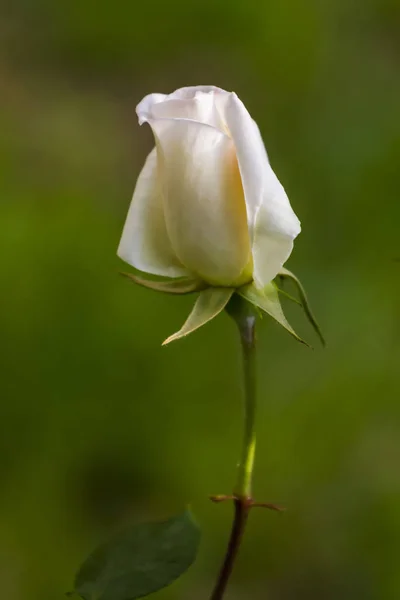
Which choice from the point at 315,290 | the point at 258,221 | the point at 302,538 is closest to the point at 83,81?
the point at 315,290

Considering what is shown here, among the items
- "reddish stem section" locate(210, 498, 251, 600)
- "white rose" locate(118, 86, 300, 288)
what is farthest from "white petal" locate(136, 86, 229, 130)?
"reddish stem section" locate(210, 498, 251, 600)

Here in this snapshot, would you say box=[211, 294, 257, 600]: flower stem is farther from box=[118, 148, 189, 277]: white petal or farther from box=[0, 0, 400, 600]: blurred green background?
box=[0, 0, 400, 600]: blurred green background

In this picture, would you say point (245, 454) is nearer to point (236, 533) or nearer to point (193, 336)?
point (236, 533)

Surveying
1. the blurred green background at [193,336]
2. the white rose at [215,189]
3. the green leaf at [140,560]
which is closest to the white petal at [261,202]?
the white rose at [215,189]

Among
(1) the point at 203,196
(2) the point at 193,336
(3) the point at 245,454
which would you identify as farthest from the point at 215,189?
(2) the point at 193,336

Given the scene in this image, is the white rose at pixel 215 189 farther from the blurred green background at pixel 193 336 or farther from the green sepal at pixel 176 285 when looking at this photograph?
the blurred green background at pixel 193 336

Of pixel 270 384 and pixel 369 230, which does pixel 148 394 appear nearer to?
pixel 270 384

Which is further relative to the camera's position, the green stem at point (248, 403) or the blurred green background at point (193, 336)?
the blurred green background at point (193, 336)

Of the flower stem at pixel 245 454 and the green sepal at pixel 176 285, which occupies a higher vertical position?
the green sepal at pixel 176 285
